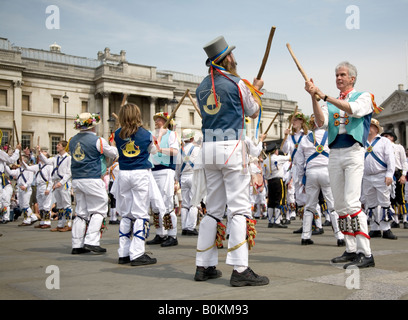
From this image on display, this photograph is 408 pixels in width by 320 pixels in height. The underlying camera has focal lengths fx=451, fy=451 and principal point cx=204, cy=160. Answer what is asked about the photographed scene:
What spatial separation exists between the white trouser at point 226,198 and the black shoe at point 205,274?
0.05 meters

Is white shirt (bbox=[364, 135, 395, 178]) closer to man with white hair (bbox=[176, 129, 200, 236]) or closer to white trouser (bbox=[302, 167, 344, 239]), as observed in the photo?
white trouser (bbox=[302, 167, 344, 239])

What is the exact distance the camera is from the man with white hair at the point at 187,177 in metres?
9.98

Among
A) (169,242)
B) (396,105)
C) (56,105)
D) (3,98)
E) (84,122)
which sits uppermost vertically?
(396,105)

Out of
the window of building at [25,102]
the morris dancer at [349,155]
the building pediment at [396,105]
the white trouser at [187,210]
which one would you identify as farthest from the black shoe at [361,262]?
the building pediment at [396,105]

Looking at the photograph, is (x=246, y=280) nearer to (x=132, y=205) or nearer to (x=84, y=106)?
(x=132, y=205)

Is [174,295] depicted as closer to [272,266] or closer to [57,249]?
[272,266]

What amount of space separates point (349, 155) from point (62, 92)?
52.0m

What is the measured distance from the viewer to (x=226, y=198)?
4.89 metres

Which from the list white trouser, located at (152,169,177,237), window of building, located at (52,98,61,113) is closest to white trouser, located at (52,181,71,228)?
white trouser, located at (152,169,177,237)

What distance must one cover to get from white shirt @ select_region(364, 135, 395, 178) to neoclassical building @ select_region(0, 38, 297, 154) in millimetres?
38216

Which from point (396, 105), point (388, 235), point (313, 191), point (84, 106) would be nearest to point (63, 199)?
point (313, 191)

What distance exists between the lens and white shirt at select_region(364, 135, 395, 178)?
A: 28.5ft
